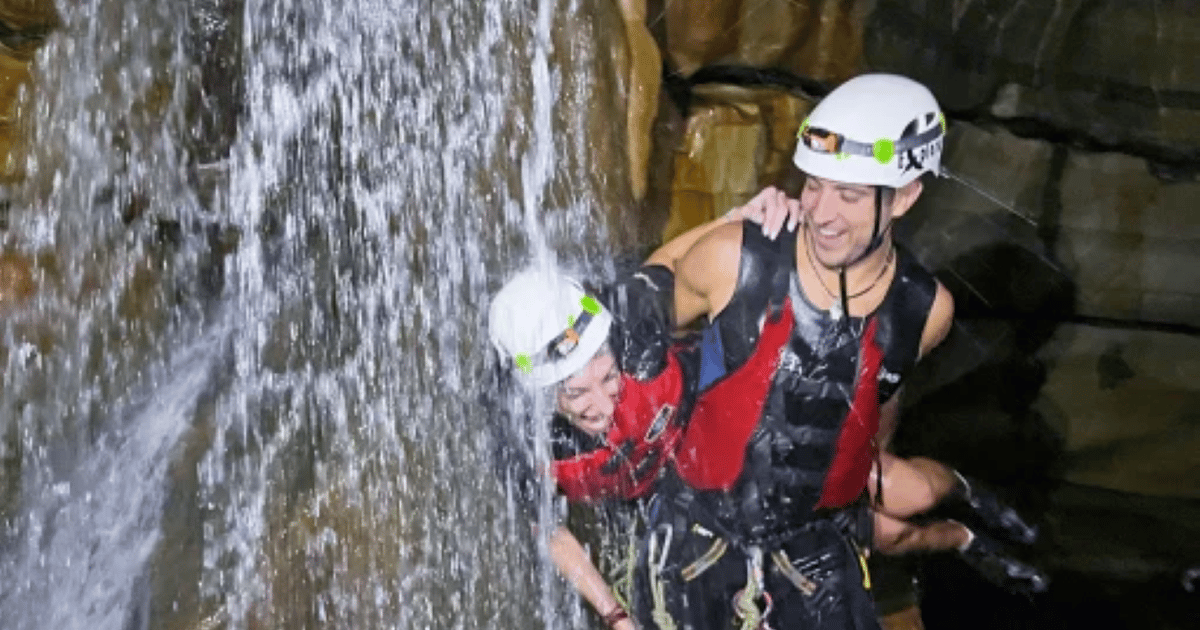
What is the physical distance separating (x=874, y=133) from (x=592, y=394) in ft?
2.12

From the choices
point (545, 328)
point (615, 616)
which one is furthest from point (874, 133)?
point (615, 616)

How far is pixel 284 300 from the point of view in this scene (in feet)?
10.1

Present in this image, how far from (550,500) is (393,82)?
0.97 meters

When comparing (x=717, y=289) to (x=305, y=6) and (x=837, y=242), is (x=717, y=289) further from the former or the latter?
(x=305, y=6)

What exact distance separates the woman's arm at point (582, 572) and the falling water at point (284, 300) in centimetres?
9

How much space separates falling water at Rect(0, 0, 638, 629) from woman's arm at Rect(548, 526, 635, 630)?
9 cm


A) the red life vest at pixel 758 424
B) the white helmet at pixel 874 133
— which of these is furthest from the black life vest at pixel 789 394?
the white helmet at pixel 874 133

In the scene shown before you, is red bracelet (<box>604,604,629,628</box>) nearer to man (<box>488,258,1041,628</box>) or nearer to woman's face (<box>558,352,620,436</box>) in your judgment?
man (<box>488,258,1041,628</box>)

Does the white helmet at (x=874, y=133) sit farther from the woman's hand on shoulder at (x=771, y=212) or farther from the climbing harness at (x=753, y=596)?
the climbing harness at (x=753, y=596)

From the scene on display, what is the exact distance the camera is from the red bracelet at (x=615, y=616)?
2.55 m

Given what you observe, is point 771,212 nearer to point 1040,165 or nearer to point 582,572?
point 1040,165

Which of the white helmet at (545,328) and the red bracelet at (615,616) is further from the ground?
the white helmet at (545,328)

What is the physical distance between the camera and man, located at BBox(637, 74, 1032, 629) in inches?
91.3

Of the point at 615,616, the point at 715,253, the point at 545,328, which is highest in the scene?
the point at 715,253
